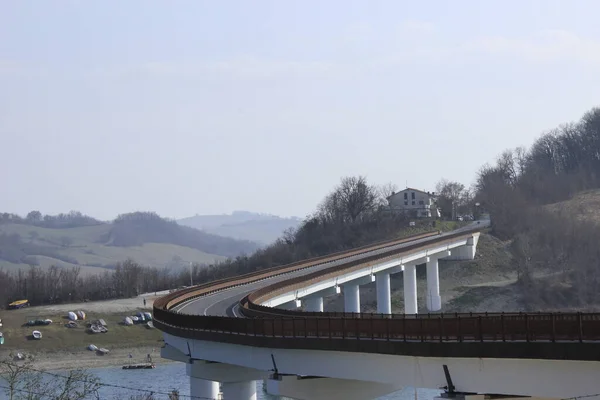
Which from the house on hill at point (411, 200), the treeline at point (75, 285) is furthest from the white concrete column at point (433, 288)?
the house on hill at point (411, 200)

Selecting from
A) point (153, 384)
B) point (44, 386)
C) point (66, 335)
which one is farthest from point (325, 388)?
point (66, 335)

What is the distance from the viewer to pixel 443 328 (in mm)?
28234

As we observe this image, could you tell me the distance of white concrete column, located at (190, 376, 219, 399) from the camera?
45438 millimetres

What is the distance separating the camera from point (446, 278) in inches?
4678

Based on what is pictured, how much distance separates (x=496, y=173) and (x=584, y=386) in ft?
519

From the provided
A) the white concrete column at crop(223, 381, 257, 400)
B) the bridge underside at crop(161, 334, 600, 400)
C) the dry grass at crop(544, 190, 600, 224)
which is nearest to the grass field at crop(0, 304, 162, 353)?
the white concrete column at crop(223, 381, 257, 400)

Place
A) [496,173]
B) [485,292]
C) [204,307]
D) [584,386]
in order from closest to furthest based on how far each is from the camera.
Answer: [584,386] < [204,307] < [485,292] < [496,173]

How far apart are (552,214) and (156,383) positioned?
77.0 meters

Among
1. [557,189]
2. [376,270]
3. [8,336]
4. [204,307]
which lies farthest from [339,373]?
[557,189]

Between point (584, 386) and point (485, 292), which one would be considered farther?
point (485, 292)

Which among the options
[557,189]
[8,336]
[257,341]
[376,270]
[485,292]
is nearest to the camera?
[257,341]

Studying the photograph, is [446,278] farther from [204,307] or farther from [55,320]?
[204,307]

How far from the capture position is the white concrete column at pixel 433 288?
10694 cm

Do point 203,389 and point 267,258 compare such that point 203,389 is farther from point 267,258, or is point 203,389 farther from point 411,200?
point 411,200
